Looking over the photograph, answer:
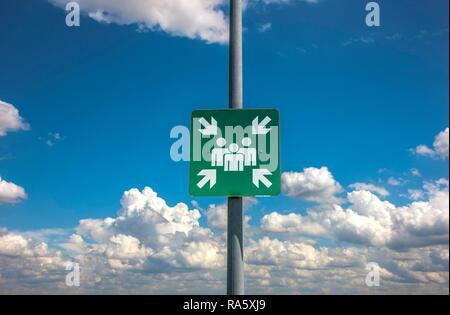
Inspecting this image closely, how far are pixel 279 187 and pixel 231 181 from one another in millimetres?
658

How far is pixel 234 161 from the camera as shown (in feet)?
21.8

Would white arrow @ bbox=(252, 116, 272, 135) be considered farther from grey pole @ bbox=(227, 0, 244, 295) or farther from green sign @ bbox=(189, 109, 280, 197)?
grey pole @ bbox=(227, 0, 244, 295)

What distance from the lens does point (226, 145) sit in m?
6.70

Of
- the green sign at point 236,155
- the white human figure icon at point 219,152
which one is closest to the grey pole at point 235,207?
the green sign at point 236,155

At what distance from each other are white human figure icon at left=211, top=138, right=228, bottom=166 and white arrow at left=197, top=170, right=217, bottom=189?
128 mm

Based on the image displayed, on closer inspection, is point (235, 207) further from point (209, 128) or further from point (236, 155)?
point (209, 128)

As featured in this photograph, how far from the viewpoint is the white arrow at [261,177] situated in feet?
21.6

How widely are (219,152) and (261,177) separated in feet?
2.22

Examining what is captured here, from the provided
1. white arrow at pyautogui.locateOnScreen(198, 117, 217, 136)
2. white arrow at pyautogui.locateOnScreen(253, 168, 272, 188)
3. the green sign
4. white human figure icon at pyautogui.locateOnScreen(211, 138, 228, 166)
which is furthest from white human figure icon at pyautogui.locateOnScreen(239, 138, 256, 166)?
white arrow at pyautogui.locateOnScreen(198, 117, 217, 136)

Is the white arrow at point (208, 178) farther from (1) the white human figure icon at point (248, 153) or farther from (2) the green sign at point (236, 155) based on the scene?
(1) the white human figure icon at point (248, 153)

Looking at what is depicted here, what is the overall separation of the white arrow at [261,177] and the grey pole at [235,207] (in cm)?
34

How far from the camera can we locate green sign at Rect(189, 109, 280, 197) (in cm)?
661
